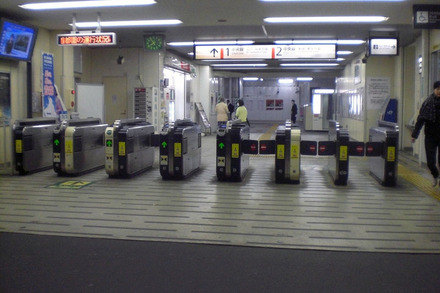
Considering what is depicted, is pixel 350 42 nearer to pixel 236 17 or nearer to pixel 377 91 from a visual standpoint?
pixel 377 91

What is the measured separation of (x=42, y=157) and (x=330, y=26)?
7362 mm

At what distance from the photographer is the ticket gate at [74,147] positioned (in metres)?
9.41

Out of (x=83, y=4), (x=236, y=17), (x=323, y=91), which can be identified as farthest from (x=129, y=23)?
(x=323, y=91)

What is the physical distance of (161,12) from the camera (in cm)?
991

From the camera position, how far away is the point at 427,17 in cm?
893

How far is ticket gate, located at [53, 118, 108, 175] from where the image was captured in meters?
9.41

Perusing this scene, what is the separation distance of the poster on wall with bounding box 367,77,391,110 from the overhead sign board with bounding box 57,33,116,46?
9415mm

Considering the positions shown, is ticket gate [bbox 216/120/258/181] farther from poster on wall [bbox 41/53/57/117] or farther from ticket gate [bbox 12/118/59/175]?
poster on wall [bbox 41/53/57/117]

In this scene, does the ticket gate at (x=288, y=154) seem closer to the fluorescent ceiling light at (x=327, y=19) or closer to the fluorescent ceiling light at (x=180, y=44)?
the fluorescent ceiling light at (x=327, y=19)

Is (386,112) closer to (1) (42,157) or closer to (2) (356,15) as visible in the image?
(2) (356,15)

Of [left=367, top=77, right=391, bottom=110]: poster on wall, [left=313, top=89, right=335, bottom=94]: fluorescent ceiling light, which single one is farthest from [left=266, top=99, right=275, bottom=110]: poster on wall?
[left=367, top=77, right=391, bottom=110]: poster on wall

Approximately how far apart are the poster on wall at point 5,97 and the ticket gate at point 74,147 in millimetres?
1640

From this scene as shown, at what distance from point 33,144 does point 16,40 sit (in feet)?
7.39

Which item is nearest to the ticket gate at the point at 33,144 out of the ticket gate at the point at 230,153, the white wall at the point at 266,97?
the ticket gate at the point at 230,153
